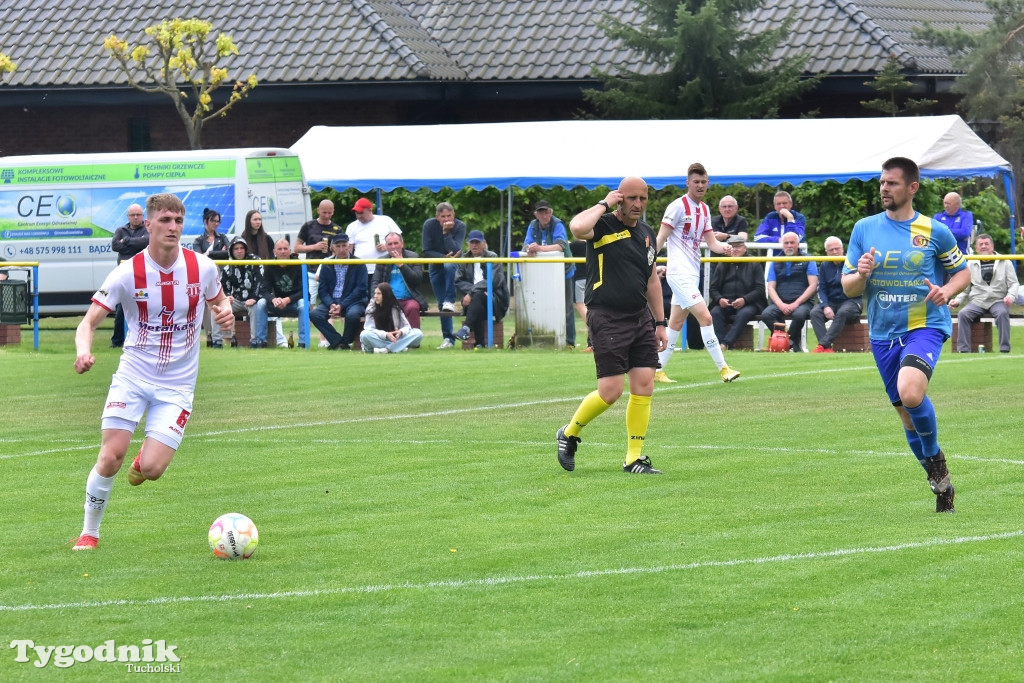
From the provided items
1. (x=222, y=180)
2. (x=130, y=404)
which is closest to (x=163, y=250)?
(x=130, y=404)

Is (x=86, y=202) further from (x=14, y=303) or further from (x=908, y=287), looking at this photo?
(x=908, y=287)

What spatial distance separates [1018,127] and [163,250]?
26557mm

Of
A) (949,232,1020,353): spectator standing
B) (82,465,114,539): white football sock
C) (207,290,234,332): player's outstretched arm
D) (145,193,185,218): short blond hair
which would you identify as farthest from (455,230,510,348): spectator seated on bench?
(82,465,114,539): white football sock

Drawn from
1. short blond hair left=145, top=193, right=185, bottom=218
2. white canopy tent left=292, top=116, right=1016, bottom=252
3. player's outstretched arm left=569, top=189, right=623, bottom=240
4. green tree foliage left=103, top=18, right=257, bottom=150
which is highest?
green tree foliage left=103, top=18, right=257, bottom=150

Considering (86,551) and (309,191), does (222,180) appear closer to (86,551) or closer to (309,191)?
(309,191)

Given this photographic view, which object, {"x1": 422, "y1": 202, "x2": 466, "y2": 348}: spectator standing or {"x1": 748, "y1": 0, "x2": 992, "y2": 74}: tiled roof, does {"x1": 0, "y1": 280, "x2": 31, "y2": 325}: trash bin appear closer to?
{"x1": 422, "y1": 202, "x2": 466, "y2": 348}: spectator standing

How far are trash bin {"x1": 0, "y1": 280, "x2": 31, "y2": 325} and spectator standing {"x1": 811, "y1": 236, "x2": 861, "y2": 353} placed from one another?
1076 cm

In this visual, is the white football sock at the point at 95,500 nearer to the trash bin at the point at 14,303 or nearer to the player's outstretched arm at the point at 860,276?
the player's outstretched arm at the point at 860,276

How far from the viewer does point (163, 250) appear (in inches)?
356

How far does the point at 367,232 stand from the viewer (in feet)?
Result: 78.0

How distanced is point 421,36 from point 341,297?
17220 millimetres

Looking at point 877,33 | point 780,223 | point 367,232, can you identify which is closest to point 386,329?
point 367,232

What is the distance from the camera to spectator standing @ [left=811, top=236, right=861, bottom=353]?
21.1 meters

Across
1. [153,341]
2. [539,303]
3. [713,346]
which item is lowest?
[713,346]
